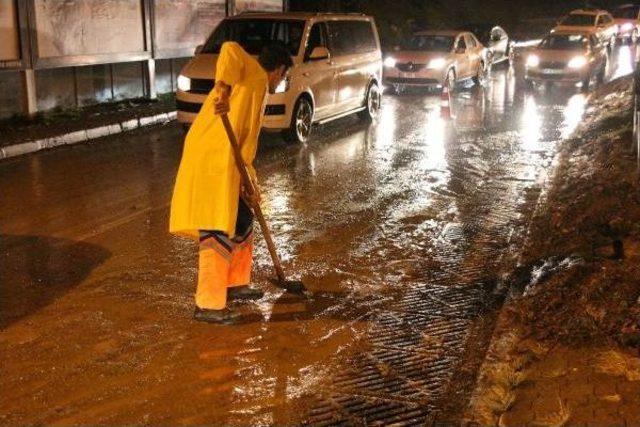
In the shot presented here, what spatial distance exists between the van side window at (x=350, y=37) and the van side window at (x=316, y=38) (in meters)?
0.24

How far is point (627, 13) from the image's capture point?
37312mm

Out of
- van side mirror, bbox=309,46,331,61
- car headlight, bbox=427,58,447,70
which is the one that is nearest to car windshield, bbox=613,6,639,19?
car headlight, bbox=427,58,447,70

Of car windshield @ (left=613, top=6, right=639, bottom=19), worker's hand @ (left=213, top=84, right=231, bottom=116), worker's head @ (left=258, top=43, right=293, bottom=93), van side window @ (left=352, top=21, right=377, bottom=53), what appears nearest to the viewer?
worker's hand @ (left=213, top=84, right=231, bottom=116)

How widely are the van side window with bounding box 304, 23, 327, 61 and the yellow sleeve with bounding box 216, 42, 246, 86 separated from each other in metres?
8.18

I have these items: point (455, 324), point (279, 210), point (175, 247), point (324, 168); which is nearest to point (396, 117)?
point (324, 168)

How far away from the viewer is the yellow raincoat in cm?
519

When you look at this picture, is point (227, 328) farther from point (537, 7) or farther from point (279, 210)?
point (537, 7)

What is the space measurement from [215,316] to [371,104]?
11.1 metres

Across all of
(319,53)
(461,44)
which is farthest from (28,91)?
(461,44)

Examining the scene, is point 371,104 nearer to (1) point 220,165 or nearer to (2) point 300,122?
(2) point 300,122

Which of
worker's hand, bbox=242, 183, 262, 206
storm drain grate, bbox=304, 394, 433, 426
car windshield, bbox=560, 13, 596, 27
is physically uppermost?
car windshield, bbox=560, 13, 596, 27

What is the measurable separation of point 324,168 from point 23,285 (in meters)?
5.62

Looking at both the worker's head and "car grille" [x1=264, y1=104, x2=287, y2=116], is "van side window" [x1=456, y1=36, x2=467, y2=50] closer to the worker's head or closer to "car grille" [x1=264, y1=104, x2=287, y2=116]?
"car grille" [x1=264, y1=104, x2=287, y2=116]

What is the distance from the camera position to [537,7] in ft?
183
